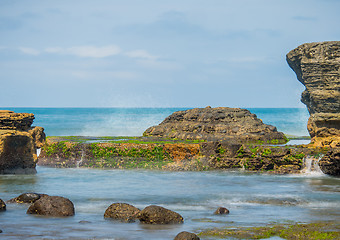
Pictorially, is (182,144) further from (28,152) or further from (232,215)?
(232,215)

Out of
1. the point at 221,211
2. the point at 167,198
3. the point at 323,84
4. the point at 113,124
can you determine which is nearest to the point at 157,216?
the point at 221,211

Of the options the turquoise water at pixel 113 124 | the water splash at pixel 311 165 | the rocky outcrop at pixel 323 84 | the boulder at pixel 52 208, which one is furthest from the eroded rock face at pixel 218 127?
the turquoise water at pixel 113 124

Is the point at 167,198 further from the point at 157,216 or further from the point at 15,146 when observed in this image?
the point at 15,146

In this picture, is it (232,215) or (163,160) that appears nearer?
(232,215)

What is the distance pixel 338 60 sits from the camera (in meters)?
22.2

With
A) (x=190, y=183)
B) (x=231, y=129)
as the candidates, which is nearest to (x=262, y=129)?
(x=231, y=129)

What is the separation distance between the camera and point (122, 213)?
1207cm

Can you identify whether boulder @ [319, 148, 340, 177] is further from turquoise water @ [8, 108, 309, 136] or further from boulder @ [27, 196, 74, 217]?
turquoise water @ [8, 108, 309, 136]

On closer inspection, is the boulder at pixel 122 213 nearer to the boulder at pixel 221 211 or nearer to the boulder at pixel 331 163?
the boulder at pixel 221 211

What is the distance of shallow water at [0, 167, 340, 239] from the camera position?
1098cm

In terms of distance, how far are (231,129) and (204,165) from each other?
728cm

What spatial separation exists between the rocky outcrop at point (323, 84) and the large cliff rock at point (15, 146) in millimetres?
13072

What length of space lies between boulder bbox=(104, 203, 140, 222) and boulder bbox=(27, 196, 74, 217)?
1.06m

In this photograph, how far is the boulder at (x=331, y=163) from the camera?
20781 millimetres
